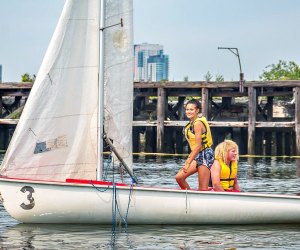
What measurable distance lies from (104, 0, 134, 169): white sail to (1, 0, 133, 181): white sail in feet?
0.06

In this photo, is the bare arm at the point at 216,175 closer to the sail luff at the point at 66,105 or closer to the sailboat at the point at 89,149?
the sailboat at the point at 89,149

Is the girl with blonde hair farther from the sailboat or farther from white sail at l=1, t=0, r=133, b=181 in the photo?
white sail at l=1, t=0, r=133, b=181

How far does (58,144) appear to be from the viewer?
1820cm

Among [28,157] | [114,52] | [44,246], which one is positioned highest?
[114,52]

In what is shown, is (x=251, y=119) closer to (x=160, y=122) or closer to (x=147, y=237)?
(x=160, y=122)

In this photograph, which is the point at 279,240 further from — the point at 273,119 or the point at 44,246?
the point at 273,119

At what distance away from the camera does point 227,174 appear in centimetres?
1794

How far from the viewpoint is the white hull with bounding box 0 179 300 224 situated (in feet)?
57.4

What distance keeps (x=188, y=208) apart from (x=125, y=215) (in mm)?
1104

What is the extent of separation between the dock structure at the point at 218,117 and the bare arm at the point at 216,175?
2875 cm

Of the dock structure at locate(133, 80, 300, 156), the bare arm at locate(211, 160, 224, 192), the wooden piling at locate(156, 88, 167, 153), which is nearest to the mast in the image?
the bare arm at locate(211, 160, 224, 192)

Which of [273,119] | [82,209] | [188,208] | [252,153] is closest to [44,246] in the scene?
[82,209]

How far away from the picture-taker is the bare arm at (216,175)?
1767cm

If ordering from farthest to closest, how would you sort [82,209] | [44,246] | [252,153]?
[252,153], [82,209], [44,246]
